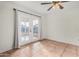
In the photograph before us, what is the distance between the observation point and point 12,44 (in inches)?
67.4

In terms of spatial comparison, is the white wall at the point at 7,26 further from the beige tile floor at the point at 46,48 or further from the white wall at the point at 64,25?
the white wall at the point at 64,25

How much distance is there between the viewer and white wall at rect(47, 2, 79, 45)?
1.56m

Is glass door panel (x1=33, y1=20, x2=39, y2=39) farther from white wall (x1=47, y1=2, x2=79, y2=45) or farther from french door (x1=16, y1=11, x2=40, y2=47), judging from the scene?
white wall (x1=47, y1=2, x2=79, y2=45)

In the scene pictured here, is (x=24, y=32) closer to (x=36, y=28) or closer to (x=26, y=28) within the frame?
(x=26, y=28)

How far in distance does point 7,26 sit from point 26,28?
13.5 inches

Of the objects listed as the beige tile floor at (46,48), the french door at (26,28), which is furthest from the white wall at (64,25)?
the french door at (26,28)

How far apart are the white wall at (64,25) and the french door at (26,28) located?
23 cm

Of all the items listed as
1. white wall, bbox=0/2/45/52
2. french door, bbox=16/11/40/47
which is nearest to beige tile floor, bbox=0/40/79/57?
french door, bbox=16/11/40/47

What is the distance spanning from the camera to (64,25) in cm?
164

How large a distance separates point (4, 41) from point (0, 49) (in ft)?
0.49

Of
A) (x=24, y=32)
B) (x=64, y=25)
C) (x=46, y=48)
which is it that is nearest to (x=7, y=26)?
(x=24, y=32)

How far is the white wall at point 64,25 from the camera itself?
61.4 inches

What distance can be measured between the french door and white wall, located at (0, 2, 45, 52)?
132 millimetres

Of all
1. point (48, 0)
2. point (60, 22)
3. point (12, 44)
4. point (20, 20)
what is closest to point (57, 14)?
point (60, 22)
